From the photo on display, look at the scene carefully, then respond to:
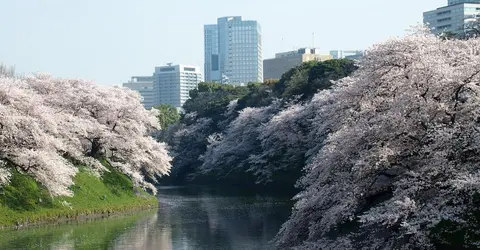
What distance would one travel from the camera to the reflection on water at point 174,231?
97.5 feet

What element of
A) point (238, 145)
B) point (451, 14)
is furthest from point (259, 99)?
point (451, 14)

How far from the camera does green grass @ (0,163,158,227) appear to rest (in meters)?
35.2

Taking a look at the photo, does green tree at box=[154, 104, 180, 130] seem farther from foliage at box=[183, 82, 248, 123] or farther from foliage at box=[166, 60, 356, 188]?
foliage at box=[166, 60, 356, 188]

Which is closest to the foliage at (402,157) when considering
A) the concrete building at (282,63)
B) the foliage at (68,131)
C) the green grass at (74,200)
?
the foliage at (68,131)

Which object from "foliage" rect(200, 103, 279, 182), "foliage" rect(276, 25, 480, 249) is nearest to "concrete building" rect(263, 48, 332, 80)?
"foliage" rect(200, 103, 279, 182)

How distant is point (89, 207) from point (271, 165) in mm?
26541

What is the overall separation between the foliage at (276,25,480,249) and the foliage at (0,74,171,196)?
16.3m

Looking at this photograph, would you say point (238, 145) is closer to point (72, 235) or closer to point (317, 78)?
point (317, 78)

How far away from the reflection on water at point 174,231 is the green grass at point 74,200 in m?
1.36

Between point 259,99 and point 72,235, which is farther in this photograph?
point 259,99

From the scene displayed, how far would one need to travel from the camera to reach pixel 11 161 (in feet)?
118

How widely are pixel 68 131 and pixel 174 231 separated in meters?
12.0

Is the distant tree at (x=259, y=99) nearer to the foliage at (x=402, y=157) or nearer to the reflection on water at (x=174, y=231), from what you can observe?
the reflection on water at (x=174, y=231)

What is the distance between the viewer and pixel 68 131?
4297 cm
